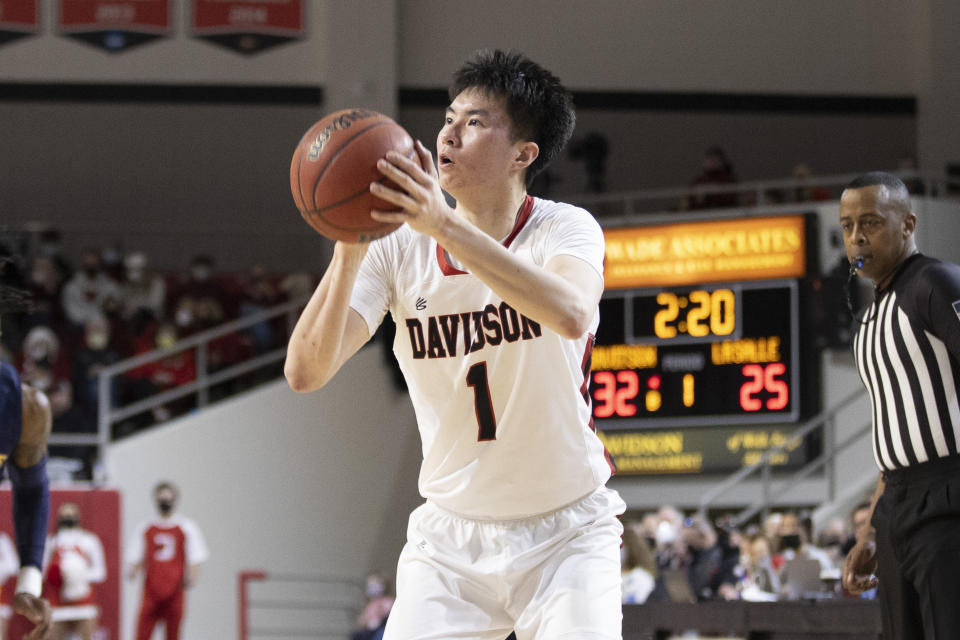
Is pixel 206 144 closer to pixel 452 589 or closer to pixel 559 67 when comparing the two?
pixel 559 67

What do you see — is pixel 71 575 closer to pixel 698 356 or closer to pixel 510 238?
pixel 698 356

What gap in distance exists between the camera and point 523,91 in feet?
11.3

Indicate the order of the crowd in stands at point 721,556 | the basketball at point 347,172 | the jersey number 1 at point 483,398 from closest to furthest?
the basketball at point 347,172 < the jersey number 1 at point 483,398 < the crowd in stands at point 721,556

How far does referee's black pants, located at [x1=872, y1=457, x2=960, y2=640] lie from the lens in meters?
3.98

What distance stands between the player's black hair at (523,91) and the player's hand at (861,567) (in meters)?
1.78

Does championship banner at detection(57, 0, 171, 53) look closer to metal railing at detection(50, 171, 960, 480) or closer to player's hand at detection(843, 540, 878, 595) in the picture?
metal railing at detection(50, 171, 960, 480)

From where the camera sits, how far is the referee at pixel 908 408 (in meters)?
4.01

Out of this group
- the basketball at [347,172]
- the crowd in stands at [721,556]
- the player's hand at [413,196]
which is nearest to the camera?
the player's hand at [413,196]

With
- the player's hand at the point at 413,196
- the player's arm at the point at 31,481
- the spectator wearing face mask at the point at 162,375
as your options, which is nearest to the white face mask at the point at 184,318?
the spectator wearing face mask at the point at 162,375

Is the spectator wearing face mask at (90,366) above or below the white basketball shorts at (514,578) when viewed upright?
above

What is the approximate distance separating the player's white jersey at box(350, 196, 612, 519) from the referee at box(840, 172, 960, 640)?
3.91ft

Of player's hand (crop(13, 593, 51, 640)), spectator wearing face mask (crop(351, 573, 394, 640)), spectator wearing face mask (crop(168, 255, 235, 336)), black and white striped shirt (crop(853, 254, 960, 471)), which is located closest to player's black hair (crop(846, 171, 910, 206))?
black and white striped shirt (crop(853, 254, 960, 471))

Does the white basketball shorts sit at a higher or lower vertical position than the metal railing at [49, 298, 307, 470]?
lower

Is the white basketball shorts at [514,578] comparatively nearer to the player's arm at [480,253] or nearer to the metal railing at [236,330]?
the player's arm at [480,253]
